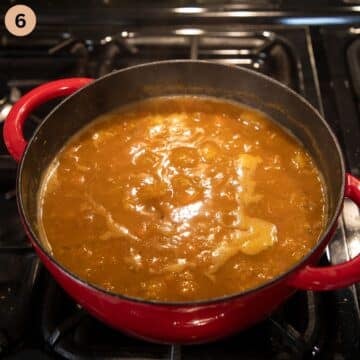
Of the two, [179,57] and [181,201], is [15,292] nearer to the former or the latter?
[181,201]

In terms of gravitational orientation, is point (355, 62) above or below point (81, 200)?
above

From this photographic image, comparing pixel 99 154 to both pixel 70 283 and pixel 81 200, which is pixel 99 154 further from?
pixel 70 283

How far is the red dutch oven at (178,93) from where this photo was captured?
696mm

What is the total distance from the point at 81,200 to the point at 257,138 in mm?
360

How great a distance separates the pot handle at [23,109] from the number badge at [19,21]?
41 cm

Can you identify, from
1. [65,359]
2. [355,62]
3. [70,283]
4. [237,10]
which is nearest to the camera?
[70,283]

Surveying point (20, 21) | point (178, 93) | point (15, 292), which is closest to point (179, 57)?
point (178, 93)

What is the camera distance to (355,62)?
1224 millimetres

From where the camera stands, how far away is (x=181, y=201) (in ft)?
Answer: 3.07

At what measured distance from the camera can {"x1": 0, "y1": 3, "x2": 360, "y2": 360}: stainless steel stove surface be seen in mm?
837

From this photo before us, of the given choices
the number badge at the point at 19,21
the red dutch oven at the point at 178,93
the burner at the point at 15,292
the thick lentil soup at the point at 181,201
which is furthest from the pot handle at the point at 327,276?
the number badge at the point at 19,21

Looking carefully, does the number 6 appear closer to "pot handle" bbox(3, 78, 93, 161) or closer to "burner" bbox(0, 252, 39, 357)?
"pot handle" bbox(3, 78, 93, 161)

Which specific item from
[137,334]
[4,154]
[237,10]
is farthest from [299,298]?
[237,10]

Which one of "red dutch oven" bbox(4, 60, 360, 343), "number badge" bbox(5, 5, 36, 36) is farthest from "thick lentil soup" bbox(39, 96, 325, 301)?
"number badge" bbox(5, 5, 36, 36)
